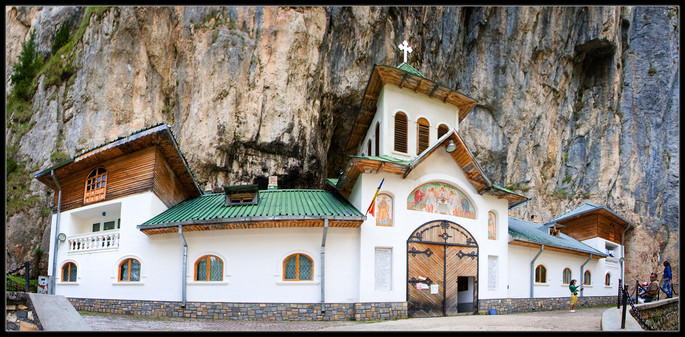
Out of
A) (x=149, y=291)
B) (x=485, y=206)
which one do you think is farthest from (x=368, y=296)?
(x=149, y=291)

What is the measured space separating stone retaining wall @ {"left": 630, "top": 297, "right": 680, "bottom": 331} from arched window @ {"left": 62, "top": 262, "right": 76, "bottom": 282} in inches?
687

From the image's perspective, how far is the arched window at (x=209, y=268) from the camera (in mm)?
15742

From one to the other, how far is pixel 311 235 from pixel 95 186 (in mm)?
8379

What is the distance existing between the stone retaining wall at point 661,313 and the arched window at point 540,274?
4.69m

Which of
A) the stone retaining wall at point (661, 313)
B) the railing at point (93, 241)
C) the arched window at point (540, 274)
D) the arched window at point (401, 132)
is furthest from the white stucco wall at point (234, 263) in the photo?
the arched window at point (540, 274)

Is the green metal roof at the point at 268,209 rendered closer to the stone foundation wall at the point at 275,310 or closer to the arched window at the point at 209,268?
the arched window at the point at 209,268

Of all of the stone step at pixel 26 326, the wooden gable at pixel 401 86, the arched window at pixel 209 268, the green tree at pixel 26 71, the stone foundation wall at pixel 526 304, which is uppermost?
the green tree at pixel 26 71

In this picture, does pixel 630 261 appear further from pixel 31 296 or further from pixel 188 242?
pixel 31 296

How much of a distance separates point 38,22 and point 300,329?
24775 mm

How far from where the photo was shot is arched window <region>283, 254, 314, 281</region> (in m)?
15.5

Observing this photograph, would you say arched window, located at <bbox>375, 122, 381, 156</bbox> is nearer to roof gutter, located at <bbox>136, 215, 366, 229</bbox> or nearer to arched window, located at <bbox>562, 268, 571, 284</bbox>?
roof gutter, located at <bbox>136, 215, 366, 229</bbox>

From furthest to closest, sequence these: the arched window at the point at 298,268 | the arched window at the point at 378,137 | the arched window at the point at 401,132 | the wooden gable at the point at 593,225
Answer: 1. the wooden gable at the point at 593,225
2. the arched window at the point at 378,137
3. the arched window at the point at 401,132
4. the arched window at the point at 298,268

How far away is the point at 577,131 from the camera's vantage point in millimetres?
36531

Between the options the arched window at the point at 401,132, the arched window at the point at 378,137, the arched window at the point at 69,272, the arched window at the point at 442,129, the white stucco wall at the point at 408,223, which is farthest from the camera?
the arched window at the point at 442,129
